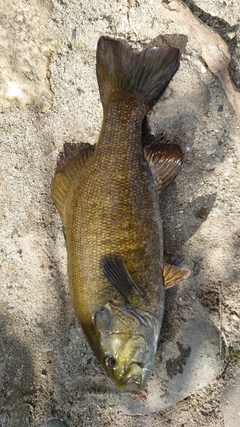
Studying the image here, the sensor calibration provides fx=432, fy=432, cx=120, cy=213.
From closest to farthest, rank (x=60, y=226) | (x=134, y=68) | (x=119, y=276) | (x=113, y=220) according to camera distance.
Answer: (x=119, y=276)
(x=113, y=220)
(x=134, y=68)
(x=60, y=226)

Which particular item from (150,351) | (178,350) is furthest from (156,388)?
(150,351)

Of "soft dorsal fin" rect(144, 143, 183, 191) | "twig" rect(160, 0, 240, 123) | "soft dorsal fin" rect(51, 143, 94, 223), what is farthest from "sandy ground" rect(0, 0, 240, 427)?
"soft dorsal fin" rect(51, 143, 94, 223)

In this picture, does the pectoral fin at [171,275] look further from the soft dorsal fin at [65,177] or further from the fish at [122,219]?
the soft dorsal fin at [65,177]

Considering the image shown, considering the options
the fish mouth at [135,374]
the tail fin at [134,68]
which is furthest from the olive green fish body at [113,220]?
the fish mouth at [135,374]

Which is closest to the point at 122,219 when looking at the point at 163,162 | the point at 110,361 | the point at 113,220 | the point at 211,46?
the point at 113,220

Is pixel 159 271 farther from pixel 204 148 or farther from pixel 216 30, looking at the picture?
pixel 216 30

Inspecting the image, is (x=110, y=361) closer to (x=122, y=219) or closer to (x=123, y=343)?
(x=123, y=343)
